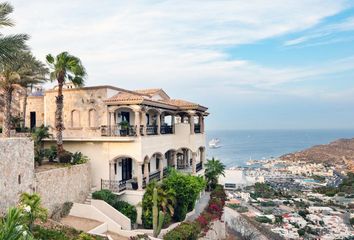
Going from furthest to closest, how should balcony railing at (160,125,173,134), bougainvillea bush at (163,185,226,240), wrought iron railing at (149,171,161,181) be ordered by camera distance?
balcony railing at (160,125,173,134)
wrought iron railing at (149,171,161,181)
bougainvillea bush at (163,185,226,240)

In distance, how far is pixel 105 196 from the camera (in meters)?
21.9

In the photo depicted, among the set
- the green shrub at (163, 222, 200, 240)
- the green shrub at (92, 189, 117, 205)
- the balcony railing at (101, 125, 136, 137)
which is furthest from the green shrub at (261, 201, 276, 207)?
the green shrub at (92, 189, 117, 205)

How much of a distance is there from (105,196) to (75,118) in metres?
7.21

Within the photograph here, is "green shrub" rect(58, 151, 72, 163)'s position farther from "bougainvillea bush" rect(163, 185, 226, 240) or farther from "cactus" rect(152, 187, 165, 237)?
"bougainvillea bush" rect(163, 185, 226, 240)

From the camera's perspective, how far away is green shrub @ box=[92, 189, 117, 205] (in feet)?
71.5

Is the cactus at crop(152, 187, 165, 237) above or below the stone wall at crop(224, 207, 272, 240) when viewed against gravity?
above

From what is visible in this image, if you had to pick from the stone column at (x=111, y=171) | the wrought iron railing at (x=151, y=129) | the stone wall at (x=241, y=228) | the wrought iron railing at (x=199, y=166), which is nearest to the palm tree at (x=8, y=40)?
the stone column at (x=111, y=171)

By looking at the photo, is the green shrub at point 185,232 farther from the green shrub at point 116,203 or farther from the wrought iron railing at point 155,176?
the wrought iron railing at point 155,176

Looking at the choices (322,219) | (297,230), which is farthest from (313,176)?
(297,230)

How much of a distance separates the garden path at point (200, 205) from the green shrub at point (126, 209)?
4916 mm

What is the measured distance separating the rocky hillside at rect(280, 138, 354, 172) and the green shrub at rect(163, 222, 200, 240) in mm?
117487

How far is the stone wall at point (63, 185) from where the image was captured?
18.7 m

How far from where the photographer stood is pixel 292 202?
6881cm

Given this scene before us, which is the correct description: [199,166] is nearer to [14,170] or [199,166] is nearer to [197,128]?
[197,128]
